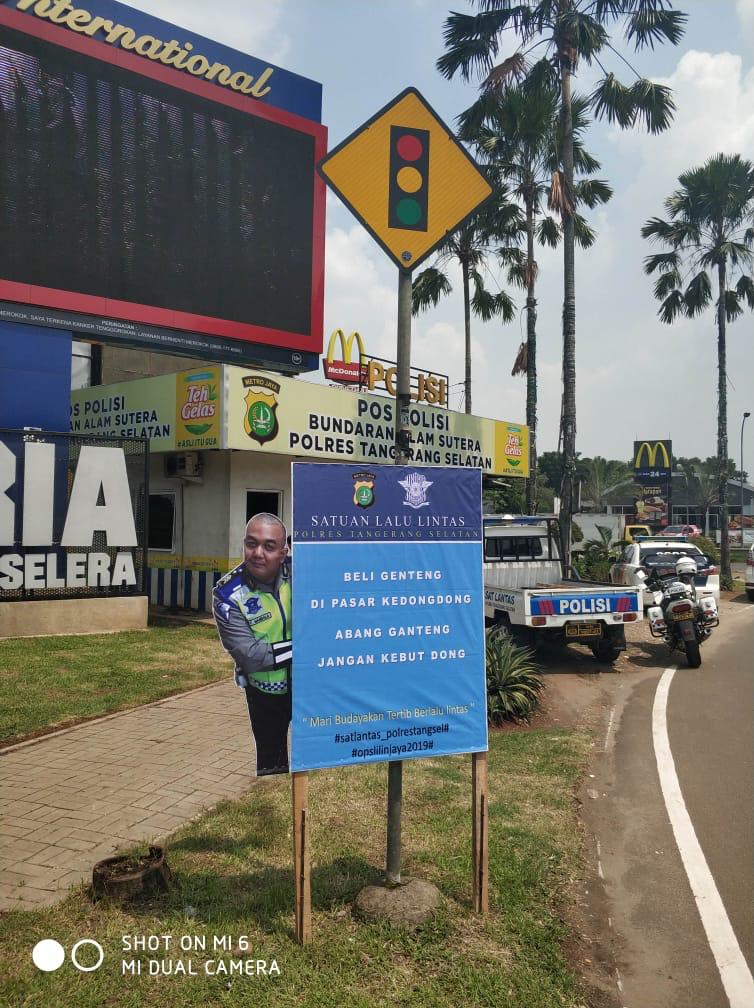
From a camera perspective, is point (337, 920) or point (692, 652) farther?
point (692, 652)

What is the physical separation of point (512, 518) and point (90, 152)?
36.3 feet

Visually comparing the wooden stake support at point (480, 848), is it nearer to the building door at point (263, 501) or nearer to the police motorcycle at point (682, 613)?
the police motorcycle at point (682, 613)

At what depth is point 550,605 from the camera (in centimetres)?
1088

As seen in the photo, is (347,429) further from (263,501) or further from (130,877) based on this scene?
(130,877)

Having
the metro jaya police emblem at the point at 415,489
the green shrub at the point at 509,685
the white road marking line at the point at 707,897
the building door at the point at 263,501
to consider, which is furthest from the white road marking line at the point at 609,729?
the building door at the point at 263,501

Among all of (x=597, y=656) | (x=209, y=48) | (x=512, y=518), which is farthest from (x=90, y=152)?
(x=597, y=656)

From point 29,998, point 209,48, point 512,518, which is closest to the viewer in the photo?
point 29,998

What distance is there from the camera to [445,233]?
4539 millimetres

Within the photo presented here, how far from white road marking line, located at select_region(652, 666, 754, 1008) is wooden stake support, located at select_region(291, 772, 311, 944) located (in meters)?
1.93

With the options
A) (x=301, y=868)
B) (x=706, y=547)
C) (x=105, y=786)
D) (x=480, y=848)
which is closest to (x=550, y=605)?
(x=105, y=786)

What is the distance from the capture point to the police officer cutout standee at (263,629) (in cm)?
392

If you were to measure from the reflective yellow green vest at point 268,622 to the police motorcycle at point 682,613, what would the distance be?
935 centimetres

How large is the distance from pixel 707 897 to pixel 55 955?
3.45m

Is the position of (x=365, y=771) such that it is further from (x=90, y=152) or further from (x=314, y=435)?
(x=90, y=152)
